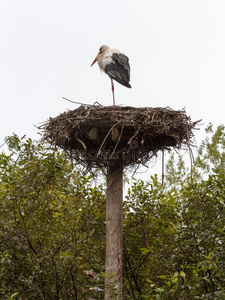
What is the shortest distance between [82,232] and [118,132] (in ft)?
4.96

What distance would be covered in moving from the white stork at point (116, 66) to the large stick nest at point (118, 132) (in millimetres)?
1122

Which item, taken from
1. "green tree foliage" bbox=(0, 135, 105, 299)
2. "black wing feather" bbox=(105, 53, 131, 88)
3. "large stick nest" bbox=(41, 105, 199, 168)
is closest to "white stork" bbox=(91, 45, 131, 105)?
"black wing feather" bbox=(105, 53, 131, 88)

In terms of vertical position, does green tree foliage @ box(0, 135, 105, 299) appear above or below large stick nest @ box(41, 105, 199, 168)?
below

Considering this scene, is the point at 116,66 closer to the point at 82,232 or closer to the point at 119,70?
the point at 119,70

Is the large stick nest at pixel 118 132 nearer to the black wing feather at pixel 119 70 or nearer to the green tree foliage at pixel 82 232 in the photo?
the green tree foliage at pixel 82 232

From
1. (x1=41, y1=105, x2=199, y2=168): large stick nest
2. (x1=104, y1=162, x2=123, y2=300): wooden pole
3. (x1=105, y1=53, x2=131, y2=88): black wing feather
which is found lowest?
(x1=104, y1=162, x2=123, y2=300): wooden pole

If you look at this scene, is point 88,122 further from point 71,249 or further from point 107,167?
point 71,249

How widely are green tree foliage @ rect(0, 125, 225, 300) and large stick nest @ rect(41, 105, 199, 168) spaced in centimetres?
31

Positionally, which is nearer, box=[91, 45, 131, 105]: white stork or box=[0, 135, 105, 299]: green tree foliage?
box=[0, 135, 105, 299]: green tree foliage

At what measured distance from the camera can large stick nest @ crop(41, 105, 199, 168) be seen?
5.21m

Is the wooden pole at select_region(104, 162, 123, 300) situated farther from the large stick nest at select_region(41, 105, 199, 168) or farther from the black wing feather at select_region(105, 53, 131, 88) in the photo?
the black wing feather at select_region(105, 53, 131, 88)

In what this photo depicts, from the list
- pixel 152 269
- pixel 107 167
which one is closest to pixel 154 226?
pixel 152 269

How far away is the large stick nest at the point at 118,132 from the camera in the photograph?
5211 millimetres

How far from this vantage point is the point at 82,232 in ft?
19.2
